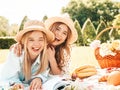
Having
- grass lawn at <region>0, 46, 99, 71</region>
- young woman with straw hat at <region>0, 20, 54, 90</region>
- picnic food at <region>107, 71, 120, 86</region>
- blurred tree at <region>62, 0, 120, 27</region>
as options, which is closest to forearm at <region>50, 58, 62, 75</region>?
young woman with straw hat at <region>0, 20, 54, 90</region>

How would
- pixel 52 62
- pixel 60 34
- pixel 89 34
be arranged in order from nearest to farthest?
pixel 52 62, pixel 60 34, pixel 89 34

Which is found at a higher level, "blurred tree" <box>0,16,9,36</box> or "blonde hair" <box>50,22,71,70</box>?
"blurred tree" <box>0,16,9,36</box>

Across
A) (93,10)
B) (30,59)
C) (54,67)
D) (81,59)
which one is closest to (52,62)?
(54,67)

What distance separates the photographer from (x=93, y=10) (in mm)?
17125

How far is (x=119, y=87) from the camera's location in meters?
2.10

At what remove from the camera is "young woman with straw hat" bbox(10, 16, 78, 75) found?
8.52ft

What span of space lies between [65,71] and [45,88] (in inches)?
21.5

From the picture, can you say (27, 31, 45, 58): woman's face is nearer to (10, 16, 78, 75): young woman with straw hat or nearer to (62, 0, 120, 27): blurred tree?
(10, 16, 78, 75): young woman with straw hat

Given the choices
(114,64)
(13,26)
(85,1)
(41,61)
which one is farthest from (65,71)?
(85,1)

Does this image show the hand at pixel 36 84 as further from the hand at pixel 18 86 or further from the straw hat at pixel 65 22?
the straw hat at pixel 65 22

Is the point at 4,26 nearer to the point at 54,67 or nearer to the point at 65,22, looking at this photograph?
the point at 65,22

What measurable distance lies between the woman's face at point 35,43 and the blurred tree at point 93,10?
1334cm

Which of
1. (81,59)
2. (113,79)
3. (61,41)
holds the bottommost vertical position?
(81,59)

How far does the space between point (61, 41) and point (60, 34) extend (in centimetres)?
6
